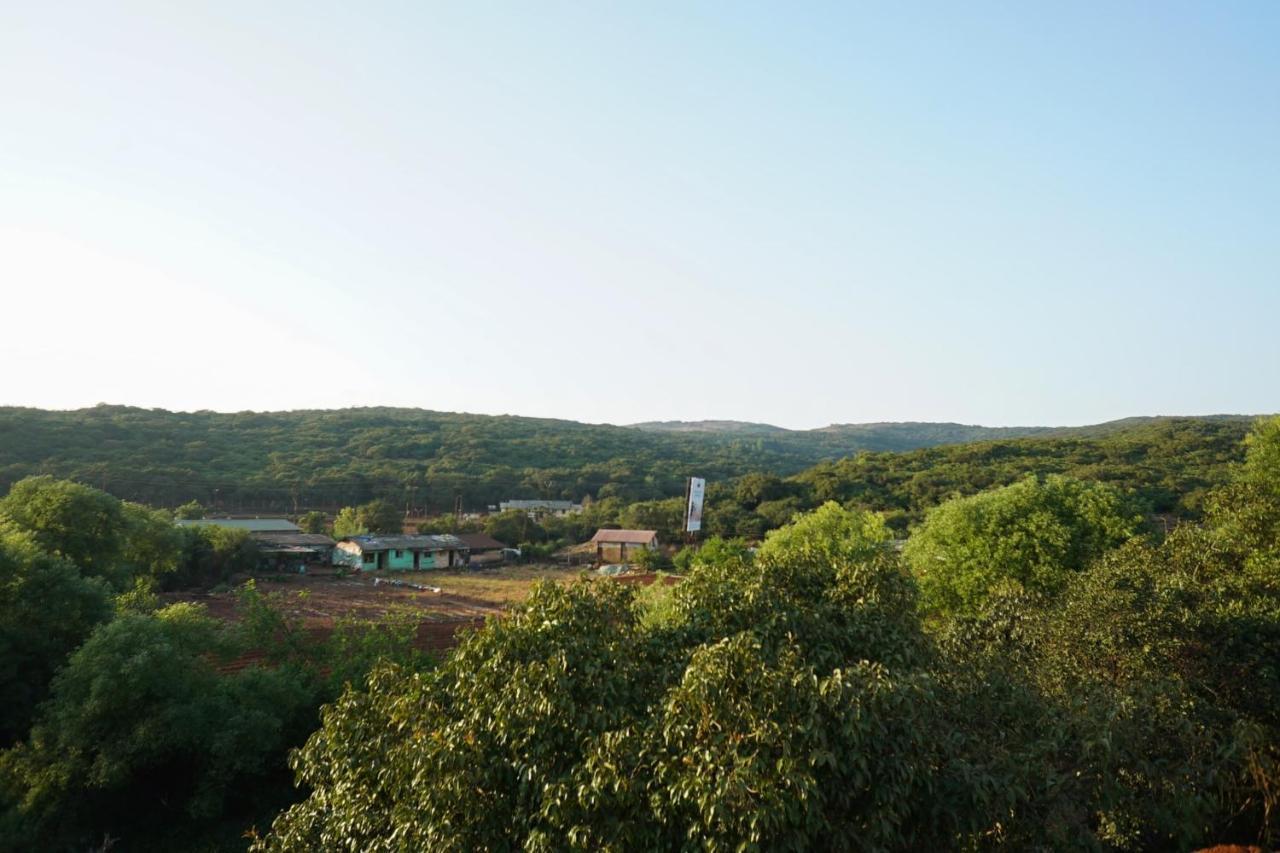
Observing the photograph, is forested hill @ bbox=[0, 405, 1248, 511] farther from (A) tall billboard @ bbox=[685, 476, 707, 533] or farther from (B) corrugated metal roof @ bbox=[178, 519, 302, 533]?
(A) tall billboard @ bbox=[685, 476, 707, 533]

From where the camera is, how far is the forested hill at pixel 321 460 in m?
80.5

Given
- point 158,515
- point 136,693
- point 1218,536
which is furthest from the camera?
point 158,515

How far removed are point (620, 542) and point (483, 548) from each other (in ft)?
39.8

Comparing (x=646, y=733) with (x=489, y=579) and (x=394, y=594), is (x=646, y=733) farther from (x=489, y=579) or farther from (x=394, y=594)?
(x=489, y=579)

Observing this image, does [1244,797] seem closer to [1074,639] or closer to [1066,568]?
[1074,639]

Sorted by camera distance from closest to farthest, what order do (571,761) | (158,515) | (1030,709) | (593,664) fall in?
(571,761)
(593,664)
(1030,709)
(158,515)

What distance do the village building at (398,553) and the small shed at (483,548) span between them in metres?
0.96

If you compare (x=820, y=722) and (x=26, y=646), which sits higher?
(x=820, y=722)

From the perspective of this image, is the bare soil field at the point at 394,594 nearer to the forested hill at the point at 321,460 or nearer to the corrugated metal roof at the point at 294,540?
the corrugated metal roof at the point at 294,540

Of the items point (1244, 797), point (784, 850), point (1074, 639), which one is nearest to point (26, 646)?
point (784, 850)

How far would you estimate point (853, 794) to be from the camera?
6.39m

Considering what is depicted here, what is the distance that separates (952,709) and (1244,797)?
7.48 metres

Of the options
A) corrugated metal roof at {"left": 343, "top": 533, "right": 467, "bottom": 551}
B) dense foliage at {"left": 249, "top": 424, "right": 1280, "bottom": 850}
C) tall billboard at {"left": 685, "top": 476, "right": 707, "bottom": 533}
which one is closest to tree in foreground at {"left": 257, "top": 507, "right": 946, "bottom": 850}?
dense foliage at {"left": 249, "top": 424, "right": 1280, "bottom": 850}

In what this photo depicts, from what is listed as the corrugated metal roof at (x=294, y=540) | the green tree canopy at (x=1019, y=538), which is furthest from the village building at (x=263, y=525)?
the green tree canopy at (x=1019, y=538)
